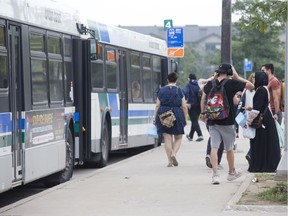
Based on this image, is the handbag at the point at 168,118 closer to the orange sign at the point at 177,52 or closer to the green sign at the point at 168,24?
the orange sign at the point at 177,52

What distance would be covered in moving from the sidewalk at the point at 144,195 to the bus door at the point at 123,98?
2831 millimetres

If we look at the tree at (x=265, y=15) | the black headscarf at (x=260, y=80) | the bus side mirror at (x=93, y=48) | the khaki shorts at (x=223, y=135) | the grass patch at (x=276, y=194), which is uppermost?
the tree at (x=265, y=15)

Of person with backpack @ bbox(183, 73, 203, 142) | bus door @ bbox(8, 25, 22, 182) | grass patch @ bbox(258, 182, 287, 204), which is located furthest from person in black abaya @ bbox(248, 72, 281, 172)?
person with backpack @ bbox(183, 73, 203, 142)

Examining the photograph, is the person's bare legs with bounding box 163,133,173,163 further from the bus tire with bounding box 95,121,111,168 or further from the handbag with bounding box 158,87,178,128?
the bus tire with bounding box 95,121,111,168

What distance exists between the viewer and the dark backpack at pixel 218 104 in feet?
45.7

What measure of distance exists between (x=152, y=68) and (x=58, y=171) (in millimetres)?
9379

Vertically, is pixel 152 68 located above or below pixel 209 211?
Answer: above

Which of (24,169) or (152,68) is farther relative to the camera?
(152,68)

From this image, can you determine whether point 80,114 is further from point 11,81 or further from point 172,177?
point 11,81

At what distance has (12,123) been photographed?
1198 centimetres

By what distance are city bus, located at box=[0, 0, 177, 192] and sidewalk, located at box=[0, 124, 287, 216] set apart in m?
0.49

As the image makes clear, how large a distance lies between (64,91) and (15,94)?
10.6ft

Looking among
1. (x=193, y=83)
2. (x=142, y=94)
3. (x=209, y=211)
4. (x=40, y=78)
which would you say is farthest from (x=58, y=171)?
(x=193, y=83)

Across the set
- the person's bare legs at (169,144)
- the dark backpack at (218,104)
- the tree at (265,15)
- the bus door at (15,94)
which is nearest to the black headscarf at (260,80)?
the dark backpack at (218,104)
